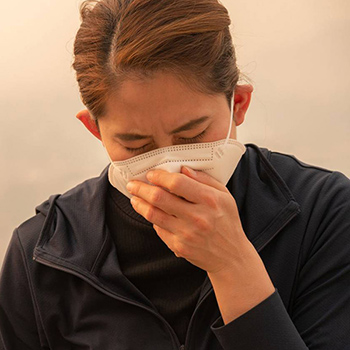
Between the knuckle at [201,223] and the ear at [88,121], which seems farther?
the ear at [88,121]

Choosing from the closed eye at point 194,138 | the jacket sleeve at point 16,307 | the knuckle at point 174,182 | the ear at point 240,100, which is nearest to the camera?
the knuckle at point 174,182

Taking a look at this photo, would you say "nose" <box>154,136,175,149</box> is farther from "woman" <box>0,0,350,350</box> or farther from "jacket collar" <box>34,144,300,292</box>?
"jacket collar" <box>34,144,300,292</box>

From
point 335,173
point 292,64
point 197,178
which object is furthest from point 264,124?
point 197,178

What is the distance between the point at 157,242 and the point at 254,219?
27cm

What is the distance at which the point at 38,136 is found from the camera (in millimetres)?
2090

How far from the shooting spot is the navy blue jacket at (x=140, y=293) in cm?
127

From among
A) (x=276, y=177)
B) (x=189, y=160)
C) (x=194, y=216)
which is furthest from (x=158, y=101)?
(x=276, y=177)

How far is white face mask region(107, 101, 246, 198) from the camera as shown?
1.17 m

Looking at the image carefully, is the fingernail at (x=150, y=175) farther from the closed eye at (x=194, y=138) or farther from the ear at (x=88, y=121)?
the ear at (x=88, y=121)

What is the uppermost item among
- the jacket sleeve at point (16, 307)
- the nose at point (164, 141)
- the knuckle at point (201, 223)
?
the nose at point (164, 141)

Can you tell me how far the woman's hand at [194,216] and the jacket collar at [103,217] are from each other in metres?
0.18

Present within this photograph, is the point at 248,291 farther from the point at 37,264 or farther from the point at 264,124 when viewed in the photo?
the point at 264,124

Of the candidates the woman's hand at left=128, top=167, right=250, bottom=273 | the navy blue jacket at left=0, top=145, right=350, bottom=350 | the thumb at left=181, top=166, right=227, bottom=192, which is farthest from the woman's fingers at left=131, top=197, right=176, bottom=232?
the navy blue jacket at left=0, top=145, right=350, bottom=350

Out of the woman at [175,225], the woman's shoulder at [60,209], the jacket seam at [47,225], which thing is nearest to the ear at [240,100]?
the woman at [175,225]
